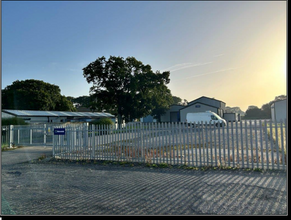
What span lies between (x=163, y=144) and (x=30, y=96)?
41973 millimetres

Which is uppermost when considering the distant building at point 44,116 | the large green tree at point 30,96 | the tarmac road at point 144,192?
the large green tree at point 30,96

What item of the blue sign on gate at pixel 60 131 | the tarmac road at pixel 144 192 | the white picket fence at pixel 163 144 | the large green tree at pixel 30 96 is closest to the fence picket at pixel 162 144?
the white picket fence at pixel 163 144

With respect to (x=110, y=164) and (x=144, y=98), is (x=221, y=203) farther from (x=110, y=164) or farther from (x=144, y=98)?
(x=144, y=98)

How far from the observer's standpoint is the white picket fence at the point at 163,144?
7480mm

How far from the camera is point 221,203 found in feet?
15.0

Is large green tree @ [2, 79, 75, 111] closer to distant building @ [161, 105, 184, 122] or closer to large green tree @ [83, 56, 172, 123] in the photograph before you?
large green tree @ [83, 56, 172, 123]

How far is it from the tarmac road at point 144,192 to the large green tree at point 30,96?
130 ft

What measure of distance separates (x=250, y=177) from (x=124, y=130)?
498 cm

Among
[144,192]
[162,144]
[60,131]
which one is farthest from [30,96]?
[144,192]

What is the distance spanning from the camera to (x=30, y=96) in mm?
44000

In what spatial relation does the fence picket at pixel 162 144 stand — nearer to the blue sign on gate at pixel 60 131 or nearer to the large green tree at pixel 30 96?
the blue sign on gate at pixel 60 131

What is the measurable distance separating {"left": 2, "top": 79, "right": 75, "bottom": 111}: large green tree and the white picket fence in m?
36.8

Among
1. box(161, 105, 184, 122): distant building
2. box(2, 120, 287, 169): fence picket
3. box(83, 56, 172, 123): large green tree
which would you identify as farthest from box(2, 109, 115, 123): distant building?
box(2, 120, 287, 169): fence picket

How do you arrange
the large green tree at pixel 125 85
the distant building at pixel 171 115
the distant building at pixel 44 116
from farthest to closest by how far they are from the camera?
the distant building at pixel 171 115
the large green tree at pixel 125 85
the distant building at pixel 44 116
